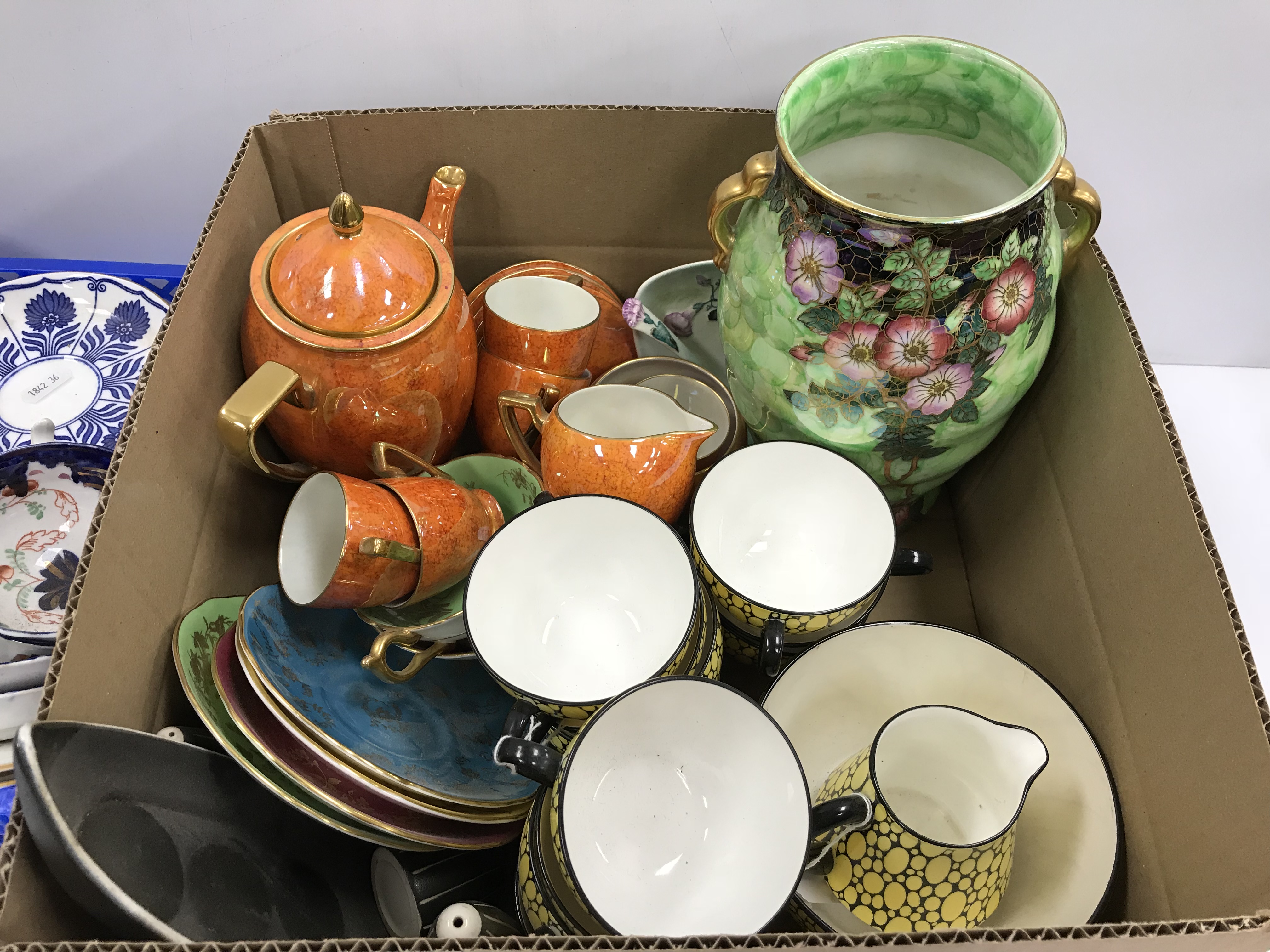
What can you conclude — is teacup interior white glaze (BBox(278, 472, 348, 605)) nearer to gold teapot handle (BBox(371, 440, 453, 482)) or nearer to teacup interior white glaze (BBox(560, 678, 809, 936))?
gold teapot handle (BBox(371, 440, 453, 482))

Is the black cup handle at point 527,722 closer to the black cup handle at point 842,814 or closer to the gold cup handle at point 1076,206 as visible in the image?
the black cup handle at point 842,814

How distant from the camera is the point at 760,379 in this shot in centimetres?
63

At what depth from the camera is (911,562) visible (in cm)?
62

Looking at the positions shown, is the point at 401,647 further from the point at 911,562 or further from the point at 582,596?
the point at 911,562

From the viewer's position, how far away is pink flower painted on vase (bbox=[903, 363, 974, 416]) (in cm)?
58

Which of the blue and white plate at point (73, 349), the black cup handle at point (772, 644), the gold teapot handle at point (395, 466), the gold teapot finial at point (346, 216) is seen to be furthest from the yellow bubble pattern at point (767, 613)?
the blue and white plate at point (73, 349)

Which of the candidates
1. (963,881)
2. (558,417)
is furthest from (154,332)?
(963,881)

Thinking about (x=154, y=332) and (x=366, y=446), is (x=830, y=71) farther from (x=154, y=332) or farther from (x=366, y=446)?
(x=154, y=332)

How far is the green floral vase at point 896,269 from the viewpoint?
0.53 m

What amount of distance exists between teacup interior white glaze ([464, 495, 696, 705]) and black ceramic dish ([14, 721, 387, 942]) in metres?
0.17

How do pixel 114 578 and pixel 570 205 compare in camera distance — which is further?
pixel 570 205

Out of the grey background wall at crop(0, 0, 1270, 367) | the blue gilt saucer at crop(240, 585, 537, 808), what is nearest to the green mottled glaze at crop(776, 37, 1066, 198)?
the grey background wall at crop(0, 0, 1270, 367)

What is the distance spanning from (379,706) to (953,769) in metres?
0.40

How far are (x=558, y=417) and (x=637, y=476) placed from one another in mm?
73
